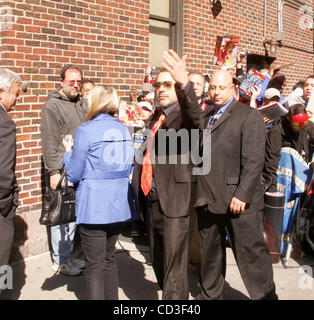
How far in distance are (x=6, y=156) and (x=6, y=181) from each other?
19cm

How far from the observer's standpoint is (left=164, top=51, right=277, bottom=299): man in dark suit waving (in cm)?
321

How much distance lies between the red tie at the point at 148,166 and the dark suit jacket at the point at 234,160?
374 millimetres

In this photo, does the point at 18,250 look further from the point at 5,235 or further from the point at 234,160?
the point at 234,160

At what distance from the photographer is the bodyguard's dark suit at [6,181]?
295 cm

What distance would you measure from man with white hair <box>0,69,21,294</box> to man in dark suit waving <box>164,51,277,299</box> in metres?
1.53

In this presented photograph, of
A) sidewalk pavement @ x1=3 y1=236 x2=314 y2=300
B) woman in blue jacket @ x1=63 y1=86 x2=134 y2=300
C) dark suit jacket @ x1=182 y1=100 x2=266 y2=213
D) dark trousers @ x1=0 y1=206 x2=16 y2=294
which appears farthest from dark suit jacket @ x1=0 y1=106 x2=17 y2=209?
dark suit jacket @ x1=182 y1=100 x2=266 y2=213

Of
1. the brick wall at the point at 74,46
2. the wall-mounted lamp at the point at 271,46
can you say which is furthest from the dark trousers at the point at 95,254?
the wall-mounted lamp at the point at 271,46

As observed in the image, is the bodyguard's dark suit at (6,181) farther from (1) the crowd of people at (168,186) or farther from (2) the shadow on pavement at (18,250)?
(2) the shadow on pavement at (18,250)

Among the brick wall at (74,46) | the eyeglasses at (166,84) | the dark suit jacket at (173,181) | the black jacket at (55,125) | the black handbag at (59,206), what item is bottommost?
the black handbag at (59,206)

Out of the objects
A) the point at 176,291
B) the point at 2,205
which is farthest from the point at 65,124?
the point at 176,291

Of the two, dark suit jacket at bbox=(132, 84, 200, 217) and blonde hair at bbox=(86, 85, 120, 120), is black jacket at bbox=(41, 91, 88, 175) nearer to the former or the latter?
blonde hair at bbox=(86, 85, 120, 120)

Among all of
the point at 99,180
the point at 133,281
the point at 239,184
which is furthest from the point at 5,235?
the point at 239,184

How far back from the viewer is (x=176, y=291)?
3.14 metres

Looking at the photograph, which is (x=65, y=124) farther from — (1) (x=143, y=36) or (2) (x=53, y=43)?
(1) (x=143, y=36)
